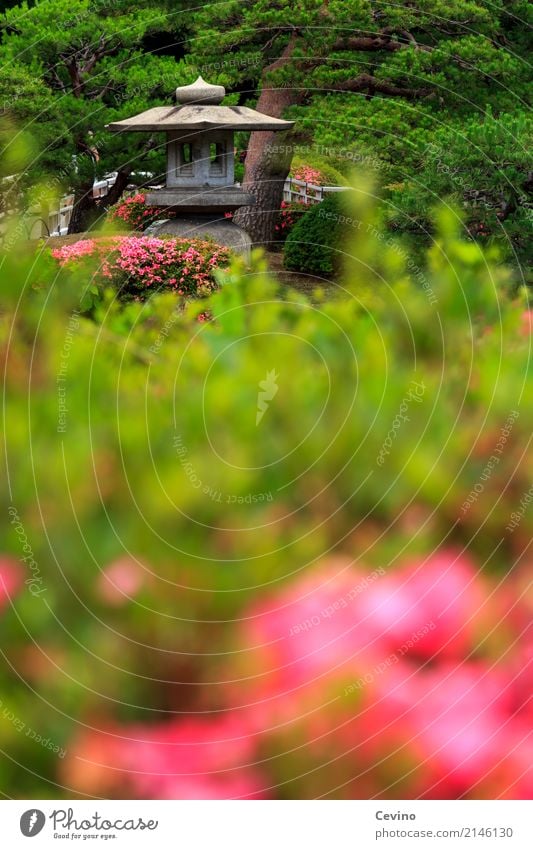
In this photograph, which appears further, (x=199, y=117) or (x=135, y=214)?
(x=135, y=214)

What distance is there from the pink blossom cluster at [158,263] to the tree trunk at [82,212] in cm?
545

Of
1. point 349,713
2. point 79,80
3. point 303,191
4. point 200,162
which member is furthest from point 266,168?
point 349,713

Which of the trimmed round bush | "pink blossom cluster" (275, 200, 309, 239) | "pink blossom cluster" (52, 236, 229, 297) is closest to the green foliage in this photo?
"pink blossom cluster" (275, 200, 309, 239)

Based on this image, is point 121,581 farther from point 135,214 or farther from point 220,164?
point 135,214

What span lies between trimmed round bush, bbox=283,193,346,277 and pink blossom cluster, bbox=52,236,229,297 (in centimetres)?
273

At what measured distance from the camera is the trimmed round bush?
41.2 feet

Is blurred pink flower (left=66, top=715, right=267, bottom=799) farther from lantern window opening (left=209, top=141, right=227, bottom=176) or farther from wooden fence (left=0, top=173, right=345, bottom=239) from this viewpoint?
wooden fence (left=0, top=173, right=345, bottom=239)

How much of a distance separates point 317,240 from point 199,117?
256 centimetres

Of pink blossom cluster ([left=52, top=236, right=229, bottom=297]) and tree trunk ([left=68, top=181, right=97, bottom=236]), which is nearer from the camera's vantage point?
pink blossom cluster ([left=52, top=236, right=229, bottom=297])

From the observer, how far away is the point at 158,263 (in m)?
9.91

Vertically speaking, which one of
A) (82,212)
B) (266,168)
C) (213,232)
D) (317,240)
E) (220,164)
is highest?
(220,164)

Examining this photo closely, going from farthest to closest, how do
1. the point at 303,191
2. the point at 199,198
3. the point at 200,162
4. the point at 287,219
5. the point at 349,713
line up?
the point at 303,191, the point at 287,219, the point at 200,162, the point at 199,198, the point at 349,713

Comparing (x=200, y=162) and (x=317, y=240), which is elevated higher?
(x=200, y=162)

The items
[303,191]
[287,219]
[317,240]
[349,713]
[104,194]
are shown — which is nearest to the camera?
[349,713]
